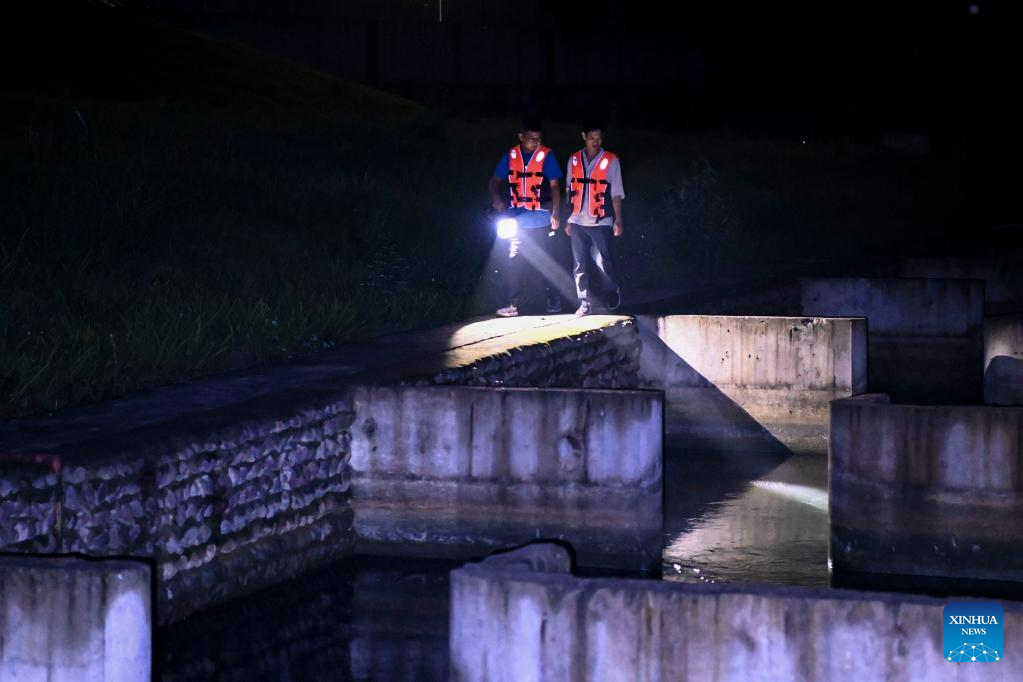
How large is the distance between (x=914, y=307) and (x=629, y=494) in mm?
10809

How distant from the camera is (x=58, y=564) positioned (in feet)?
21.1

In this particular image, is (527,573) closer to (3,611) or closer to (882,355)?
(3,611)

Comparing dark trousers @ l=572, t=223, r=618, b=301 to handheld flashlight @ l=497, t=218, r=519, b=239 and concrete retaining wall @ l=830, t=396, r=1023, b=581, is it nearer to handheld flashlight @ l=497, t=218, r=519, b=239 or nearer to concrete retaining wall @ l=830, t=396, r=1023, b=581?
handheld flashlight @ l=497, t=218, r=519, b=239

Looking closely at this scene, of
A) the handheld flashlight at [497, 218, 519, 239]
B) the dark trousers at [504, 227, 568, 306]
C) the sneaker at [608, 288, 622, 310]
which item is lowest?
the sneaker at [608, 288, 622, 310]

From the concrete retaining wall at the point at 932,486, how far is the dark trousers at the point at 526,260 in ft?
18.1

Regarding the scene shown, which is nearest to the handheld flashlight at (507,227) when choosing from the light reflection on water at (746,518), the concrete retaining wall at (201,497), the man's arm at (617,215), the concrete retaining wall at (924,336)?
the man's arm at (617,215)

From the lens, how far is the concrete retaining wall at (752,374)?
16.2 meters

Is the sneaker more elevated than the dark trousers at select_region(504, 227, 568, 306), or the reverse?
the dark trousers at select_region(504, 227, 568, 306)

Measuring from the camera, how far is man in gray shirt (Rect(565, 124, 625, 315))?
1552 centimetres

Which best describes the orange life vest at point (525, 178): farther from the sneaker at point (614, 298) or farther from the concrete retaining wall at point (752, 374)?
the concrete retaining wall at point (752, 374)

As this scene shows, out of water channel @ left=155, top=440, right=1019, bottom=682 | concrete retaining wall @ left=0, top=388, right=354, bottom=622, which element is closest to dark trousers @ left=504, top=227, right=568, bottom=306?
water channel @ left=155, top=440, right=1019, bottom=682

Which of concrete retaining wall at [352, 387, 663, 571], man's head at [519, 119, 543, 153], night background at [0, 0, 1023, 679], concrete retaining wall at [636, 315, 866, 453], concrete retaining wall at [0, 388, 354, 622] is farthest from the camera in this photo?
concrete retaining wall at [636, 315, 866, 453]

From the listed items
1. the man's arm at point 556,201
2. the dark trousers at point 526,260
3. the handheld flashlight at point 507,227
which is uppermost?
the man's arm at point 556,201

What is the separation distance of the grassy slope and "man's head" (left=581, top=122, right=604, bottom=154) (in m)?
2.29
